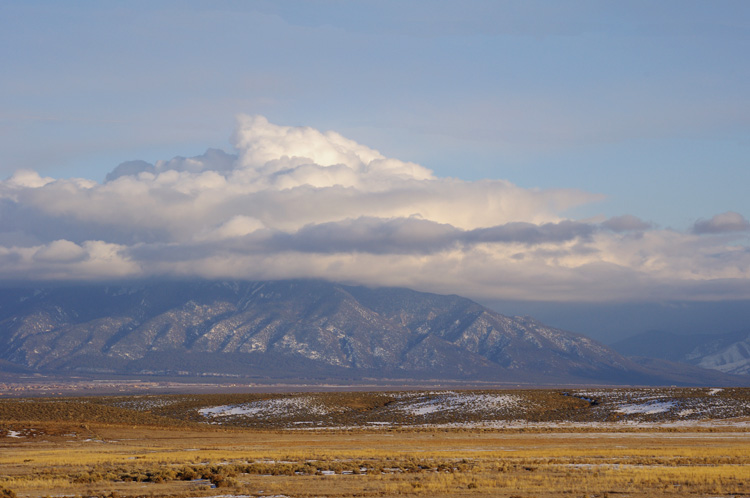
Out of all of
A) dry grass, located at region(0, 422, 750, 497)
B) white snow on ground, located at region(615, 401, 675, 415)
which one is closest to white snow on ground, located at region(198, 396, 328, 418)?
dry grass, located at region(0, 422, 750, 497)

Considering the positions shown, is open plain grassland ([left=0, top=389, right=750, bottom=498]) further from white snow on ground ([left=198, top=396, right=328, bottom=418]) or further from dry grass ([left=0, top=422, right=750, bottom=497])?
white snow on ground ([left=198, top=396, right=328, bottom=418])

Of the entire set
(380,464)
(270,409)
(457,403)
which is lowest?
(270,409)

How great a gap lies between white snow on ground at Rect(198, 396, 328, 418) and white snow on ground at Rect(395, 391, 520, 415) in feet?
42.3

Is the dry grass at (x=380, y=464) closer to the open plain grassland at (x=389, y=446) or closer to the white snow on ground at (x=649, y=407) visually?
the open plain grassland at (x=389, y=446)

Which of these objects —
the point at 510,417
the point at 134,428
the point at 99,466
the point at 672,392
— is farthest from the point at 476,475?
the point at 672,392

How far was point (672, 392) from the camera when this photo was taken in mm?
123750

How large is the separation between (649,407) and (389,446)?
2139 inches

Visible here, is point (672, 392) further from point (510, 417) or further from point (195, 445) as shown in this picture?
point (195, 445)

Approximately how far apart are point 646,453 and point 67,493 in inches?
1574

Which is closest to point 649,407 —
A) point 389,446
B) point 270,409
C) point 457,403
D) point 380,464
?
point 457,403

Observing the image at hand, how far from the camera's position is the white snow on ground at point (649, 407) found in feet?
358

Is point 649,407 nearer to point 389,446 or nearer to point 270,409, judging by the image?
point 270,409

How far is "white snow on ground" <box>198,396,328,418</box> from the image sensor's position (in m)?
120

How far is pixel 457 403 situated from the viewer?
123 m
